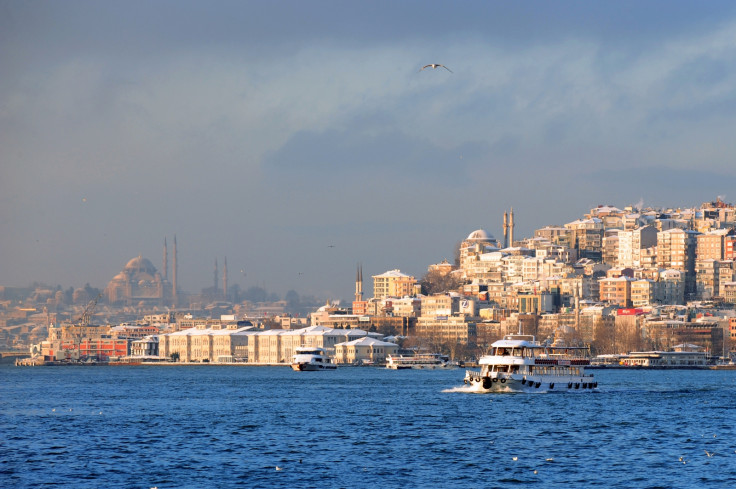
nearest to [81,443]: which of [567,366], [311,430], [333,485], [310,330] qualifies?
[311,430]

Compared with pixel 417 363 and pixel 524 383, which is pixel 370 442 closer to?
pixel 524 383

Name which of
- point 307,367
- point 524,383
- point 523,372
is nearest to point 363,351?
point 307,367

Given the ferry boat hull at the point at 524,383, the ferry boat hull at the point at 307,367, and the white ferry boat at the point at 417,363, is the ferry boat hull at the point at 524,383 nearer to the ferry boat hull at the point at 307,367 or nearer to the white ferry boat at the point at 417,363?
the ferry boat hull at the point at 307,367

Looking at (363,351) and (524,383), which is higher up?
(524,383)

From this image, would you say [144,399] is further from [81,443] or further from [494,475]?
[494,475]

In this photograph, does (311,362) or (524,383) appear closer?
(524,383)

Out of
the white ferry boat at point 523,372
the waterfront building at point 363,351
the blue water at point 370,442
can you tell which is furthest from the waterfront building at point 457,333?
the blue water at point 370,442
